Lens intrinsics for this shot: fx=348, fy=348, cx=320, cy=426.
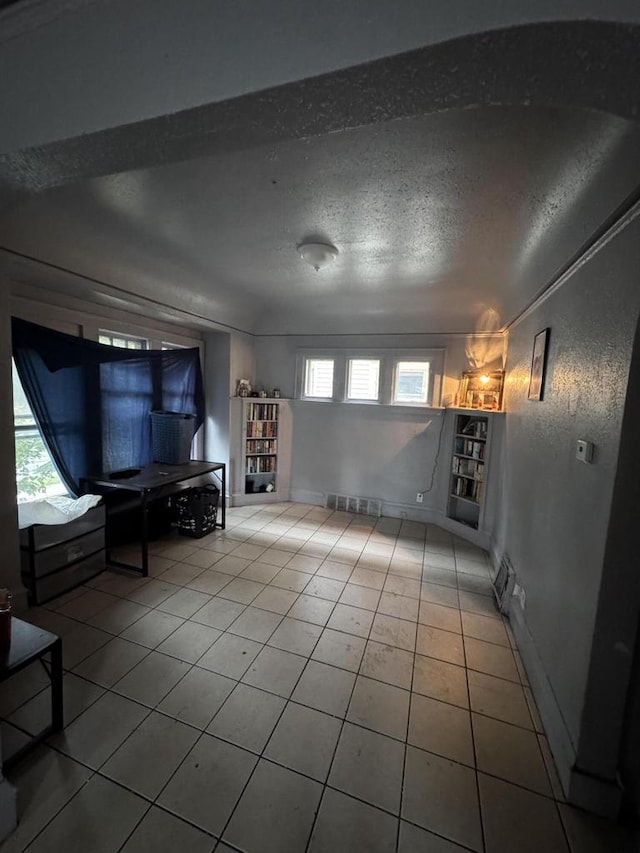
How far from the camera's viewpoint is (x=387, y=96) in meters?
0.75

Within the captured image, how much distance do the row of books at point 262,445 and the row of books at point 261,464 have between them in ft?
0.29

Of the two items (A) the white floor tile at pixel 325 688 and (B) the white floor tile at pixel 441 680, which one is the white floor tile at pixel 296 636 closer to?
(A) the white floor tile at pixel 325 688

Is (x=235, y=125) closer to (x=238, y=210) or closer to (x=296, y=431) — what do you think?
(x=238, y=210)

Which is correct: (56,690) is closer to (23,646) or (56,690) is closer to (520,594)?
(23,646)

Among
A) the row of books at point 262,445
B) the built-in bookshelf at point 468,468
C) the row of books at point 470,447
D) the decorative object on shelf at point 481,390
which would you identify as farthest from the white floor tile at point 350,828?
the row of books at point 262,445

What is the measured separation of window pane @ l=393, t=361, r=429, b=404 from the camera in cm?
399

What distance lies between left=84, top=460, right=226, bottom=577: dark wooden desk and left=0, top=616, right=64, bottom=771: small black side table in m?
1.19

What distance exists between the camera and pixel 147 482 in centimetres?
279

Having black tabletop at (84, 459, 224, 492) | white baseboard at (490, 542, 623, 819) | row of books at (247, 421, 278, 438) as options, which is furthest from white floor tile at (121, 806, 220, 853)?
row of books at (247, 421, 278, 438)

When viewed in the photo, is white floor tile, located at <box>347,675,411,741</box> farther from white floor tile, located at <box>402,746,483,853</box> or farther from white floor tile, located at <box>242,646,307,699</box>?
white floor tile, located at <box>242,646,307,699</box>

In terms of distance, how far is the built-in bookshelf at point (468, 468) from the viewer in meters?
3.53

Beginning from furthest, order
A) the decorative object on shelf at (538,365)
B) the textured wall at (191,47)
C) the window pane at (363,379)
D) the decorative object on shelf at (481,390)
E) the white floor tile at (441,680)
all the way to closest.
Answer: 1. the window pane at (363,379)
2. the decorative object on shelf at (481,390)
3. the decorative object on shelf at (538,365)
4. the white floor tile at (441,680)
5. the textured wall at (191,47)

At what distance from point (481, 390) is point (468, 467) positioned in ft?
2.71

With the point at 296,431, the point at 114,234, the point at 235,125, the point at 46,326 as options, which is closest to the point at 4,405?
the point at 46,326
